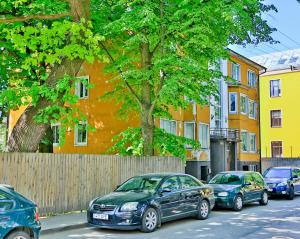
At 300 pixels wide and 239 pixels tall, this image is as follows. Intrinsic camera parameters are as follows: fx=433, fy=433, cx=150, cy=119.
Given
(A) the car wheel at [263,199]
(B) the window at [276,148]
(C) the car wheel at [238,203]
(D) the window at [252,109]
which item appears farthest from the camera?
(B) the window at [276,148]

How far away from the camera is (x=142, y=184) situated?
42.1 ft

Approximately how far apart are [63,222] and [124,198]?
2217mm

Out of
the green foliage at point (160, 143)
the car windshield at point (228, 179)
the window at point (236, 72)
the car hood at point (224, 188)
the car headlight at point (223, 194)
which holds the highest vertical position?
the window at point (236, 72)

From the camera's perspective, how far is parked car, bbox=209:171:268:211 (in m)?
15.8

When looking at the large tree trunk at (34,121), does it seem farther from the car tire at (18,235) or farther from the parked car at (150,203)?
the car tire at (18,235)

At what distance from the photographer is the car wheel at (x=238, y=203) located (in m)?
15.8

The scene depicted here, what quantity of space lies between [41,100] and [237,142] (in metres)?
23.2

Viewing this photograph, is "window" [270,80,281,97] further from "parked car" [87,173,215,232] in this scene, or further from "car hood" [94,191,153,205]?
"car hood" [94,191,153,205]

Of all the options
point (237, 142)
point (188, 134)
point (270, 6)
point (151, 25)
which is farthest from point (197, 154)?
point (151, 25)

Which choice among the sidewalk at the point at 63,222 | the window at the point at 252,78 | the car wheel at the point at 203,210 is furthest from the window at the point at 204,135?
the sidewalk at the point at 63,222

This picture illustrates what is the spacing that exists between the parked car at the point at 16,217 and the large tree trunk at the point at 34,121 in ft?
19.2

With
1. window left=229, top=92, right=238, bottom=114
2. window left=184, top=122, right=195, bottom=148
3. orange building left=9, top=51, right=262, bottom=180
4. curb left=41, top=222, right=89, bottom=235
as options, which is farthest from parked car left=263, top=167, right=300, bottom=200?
window left=229, top=92, right=238, bottom=114

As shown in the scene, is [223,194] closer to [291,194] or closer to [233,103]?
[291,194]

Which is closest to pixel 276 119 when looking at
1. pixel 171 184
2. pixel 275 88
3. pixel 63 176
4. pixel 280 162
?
pixel 275 88
